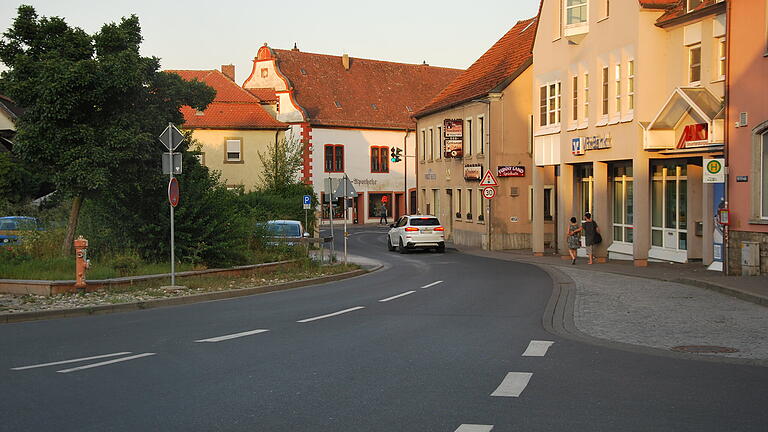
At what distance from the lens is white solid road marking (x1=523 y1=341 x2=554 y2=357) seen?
33.7ft

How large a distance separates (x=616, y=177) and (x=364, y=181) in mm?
44718

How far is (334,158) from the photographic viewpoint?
2872 inches

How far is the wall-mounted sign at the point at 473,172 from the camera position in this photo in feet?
142

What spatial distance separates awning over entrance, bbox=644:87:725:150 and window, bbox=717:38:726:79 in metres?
0.58

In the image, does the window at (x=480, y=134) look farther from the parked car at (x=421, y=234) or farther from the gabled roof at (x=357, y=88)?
the gabled roof at (x=357, y=88)

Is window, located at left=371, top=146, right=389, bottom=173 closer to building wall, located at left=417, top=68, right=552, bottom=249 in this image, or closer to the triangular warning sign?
building wall, located at left=417, top=68, right=552, bottom=249

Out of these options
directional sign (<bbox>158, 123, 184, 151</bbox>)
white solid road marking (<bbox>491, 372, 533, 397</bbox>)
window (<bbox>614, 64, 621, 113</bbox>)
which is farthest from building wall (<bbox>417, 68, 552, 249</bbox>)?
white solid road marking (<bbox>491, 372, 533, 397</bbox>)

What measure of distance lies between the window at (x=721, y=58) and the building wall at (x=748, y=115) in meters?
2.22

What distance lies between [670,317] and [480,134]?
29812mm

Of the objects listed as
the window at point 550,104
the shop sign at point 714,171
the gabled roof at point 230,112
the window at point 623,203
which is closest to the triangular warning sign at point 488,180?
the window at point 550,104

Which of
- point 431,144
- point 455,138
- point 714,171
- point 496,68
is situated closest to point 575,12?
point 714,171

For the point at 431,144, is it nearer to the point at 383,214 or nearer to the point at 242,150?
the point at 242,150

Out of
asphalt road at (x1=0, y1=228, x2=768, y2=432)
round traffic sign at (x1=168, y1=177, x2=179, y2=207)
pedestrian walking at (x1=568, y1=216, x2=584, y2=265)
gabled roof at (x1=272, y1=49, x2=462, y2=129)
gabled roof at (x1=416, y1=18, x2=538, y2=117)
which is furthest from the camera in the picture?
gabled roof at (x1=272, y1=49, x2=462, y2=129)

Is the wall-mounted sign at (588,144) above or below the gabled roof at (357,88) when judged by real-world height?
below
